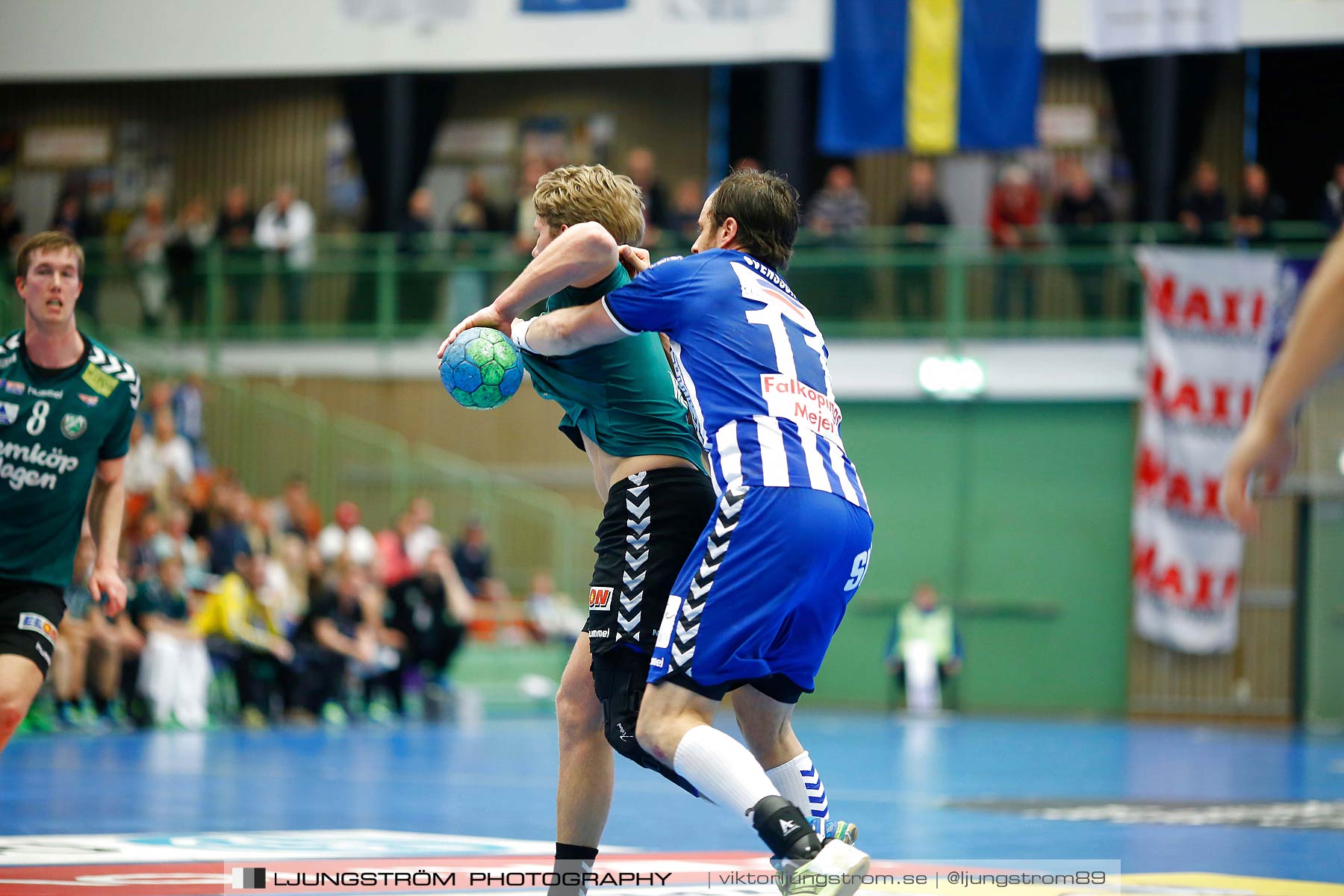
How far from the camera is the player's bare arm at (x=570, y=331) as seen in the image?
5445 mm

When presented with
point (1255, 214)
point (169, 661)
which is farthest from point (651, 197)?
point (169, 661)

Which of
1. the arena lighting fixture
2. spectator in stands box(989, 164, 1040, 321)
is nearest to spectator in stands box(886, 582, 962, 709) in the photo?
the arena lighting fixture

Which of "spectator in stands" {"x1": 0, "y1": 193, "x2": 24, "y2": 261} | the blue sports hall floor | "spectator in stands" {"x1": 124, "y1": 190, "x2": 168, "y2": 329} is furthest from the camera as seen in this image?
"spectator in stands" {"x1": 0, "y1": 193, "x2": 24, "y2": 261}

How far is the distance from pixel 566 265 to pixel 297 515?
16595mm

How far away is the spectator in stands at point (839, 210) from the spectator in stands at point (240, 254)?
8.40 metres

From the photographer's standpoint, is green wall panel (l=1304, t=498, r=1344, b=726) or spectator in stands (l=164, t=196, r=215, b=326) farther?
spectator in stands (l=164, t=196, r=215, b=326)

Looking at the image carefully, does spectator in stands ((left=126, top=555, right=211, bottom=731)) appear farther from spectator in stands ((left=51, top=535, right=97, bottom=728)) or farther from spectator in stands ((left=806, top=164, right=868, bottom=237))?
spectator in stands ((left=806, top=164, right=868, bottom=237))

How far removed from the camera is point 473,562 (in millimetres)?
22438

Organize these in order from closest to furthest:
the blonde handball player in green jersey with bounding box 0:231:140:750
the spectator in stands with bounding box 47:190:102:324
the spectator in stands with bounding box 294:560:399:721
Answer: the blonde handball player in green jersey with bounding box 0:231:140:750, the spectator in stands with bounding box 294:560:399:721, the spectator in stands with bounding box 47:190:102:324

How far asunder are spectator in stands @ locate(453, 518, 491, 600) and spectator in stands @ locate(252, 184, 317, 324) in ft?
19.2

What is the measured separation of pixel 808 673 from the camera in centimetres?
532

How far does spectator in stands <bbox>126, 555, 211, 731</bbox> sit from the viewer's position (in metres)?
17.5

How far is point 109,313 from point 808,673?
22494 mm

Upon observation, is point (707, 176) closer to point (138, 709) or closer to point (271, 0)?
point (271, 0)
